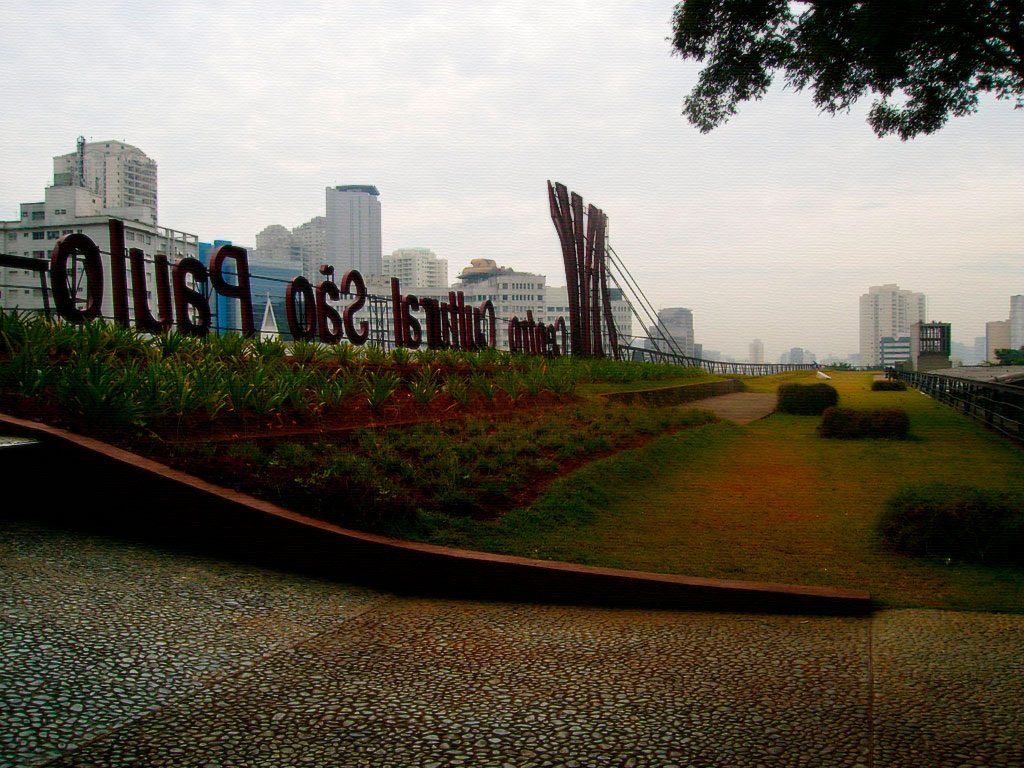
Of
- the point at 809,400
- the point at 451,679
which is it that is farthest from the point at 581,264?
the point at 451,679

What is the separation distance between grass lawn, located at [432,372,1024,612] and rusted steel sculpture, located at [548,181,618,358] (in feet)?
45.0

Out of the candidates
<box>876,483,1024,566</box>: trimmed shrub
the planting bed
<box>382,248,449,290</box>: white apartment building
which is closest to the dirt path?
the planting bed

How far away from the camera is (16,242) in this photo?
2301 inches

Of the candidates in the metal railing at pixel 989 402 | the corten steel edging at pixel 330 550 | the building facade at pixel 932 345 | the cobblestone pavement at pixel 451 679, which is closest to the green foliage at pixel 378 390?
the corten steel edging at pixel 330 550

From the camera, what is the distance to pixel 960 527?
4496mm

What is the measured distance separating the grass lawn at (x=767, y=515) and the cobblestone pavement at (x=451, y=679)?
576 millimetres

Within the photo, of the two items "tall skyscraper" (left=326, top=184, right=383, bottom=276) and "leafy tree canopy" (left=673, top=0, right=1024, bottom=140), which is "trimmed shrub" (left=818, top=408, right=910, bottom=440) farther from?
"tall skyscraper" (left=326, top=184, right=383, bottom=276)

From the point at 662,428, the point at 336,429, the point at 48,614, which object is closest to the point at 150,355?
the point at 336,429

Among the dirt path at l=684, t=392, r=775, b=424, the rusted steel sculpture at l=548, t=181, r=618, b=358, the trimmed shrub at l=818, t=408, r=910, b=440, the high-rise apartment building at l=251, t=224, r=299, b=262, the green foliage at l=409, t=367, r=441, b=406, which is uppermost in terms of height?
the high-rise apartment building at l=251, t=224, r=299, b=262

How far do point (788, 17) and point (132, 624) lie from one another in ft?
30.0

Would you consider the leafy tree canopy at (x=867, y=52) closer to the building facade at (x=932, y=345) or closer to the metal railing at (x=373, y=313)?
the metal railing at (x=373, y=313)

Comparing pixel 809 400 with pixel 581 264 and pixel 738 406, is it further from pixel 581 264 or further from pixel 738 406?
pixel 581 264

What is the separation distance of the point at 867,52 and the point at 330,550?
7.25 meters

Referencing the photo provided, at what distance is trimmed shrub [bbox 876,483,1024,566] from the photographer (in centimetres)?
436
